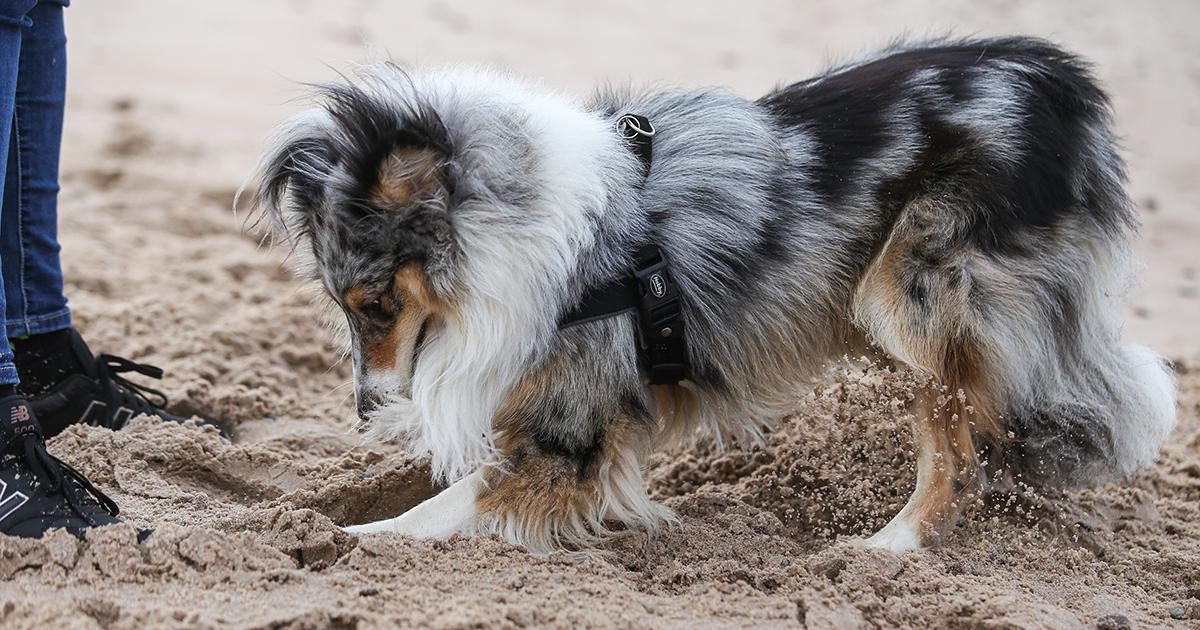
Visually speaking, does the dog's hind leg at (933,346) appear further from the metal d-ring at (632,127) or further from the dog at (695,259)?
the metal d-ring at (632,127)

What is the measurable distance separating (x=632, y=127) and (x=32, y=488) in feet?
5.81

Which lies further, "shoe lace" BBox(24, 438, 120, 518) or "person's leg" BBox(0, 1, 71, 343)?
"person's leg" BBox(0, 1, 71, 343)

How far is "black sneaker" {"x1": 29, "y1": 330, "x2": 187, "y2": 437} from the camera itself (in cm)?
368

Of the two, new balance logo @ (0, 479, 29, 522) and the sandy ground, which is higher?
new balance logo @ (0, 479, 29, 522)

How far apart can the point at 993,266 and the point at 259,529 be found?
2.03m

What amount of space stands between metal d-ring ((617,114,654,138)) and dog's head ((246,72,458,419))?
559 millimetres

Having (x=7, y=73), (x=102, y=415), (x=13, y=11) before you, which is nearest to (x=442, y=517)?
(x=102, y=415)

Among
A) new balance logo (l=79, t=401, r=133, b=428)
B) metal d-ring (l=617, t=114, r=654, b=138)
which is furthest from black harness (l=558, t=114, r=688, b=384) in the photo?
new balance logo (l=79, t=401, r=133, b=428)

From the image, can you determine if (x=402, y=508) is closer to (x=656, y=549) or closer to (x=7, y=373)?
(x=656, y=549)

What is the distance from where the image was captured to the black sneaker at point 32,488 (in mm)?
2760

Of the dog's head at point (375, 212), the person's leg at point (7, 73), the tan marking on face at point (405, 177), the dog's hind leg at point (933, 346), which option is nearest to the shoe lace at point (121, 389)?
the person's leg at point (7, 73)

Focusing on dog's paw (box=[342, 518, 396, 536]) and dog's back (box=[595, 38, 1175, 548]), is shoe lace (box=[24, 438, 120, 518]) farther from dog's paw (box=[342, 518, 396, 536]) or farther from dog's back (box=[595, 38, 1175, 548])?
dog's back (box=[595, 38, 1175, 548])

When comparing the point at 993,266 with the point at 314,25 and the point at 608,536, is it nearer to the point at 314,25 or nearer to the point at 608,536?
the point at 608,536

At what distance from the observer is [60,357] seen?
3717 mm
